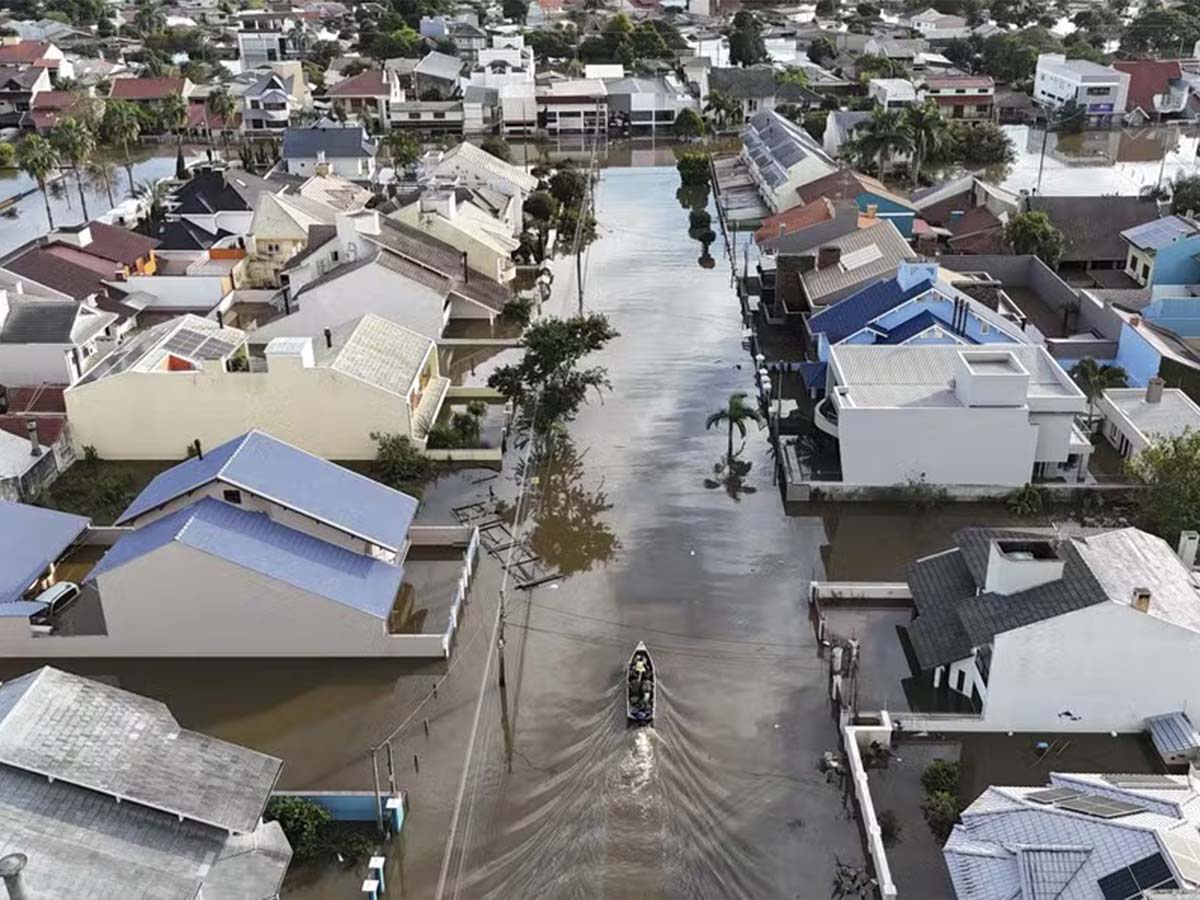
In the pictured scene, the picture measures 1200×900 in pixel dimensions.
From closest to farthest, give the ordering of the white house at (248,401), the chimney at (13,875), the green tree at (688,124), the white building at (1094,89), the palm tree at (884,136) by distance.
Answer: the chimney at (13,875) → the white house at (248,401) → the palm tree at (884,136) → the green tree at (688,124) → the white building at (1094,89)

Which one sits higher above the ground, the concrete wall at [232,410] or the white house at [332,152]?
the white house at [332,152]

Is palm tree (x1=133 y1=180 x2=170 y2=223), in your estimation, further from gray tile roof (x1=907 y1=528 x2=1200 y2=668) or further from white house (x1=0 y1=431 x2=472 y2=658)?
gray tile roof (x1=907 y1=528 x2=1200 y2=668)

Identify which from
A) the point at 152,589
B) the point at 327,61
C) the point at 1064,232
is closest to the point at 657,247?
the point at 1064,232

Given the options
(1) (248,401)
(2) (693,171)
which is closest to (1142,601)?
(1) (248,401)

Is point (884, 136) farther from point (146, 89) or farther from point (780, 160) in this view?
point (146, 89)

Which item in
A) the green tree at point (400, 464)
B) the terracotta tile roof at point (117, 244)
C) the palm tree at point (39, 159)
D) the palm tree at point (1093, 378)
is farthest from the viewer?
the palm tree at point (39, 159)

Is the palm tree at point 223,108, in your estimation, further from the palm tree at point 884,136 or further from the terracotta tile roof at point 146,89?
the palm tree at point 884,136

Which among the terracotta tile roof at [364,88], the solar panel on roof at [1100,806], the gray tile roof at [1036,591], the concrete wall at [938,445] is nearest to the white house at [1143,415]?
the concrete wall at [938,445]

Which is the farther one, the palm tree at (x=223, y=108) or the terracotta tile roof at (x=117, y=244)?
the palm tree at (x=223, y=108)
